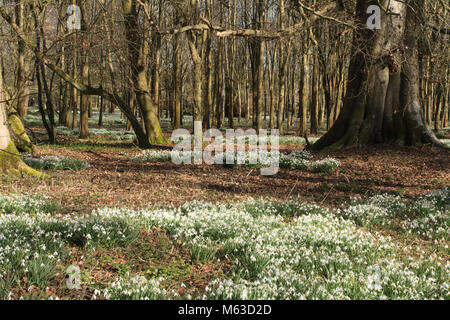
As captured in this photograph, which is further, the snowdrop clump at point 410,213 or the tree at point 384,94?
the tree at point 384,94

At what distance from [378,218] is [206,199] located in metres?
3.31

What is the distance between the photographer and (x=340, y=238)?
5191 millimetres

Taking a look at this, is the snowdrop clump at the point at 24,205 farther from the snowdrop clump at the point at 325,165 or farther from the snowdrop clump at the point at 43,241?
the snowdrop clump at the point at 325,165


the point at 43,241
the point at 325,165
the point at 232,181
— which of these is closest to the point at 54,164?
the point at 232,181

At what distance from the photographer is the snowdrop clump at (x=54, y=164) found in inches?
408

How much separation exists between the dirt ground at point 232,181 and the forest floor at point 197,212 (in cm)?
3

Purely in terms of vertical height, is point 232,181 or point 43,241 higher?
point 43,241

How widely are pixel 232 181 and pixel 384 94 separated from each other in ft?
22.8

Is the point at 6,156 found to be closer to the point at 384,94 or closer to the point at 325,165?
the point at 325,165

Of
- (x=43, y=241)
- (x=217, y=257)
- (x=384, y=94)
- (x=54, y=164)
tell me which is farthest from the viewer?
(x=384, y=94)

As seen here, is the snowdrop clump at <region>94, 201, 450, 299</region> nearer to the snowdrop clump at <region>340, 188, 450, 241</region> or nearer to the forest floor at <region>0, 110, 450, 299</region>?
the forest floor at <region>0, 110, 450, 299</region>

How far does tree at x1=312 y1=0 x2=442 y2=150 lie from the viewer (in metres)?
12.9

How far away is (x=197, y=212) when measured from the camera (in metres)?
5.95

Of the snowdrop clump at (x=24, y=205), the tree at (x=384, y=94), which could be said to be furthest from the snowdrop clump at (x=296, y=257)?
the tree at (x=384, y=94)
